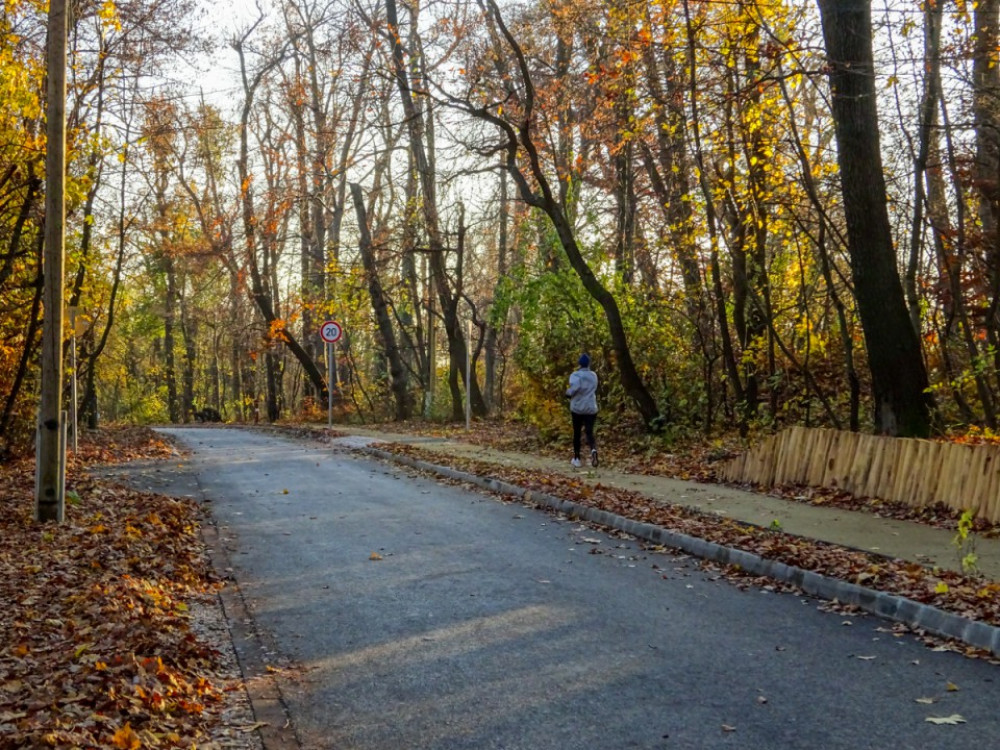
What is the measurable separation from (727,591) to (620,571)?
3.69ft

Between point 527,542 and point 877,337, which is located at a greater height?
point 877,337

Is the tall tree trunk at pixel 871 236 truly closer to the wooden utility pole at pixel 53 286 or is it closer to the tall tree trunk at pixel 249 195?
the wooden utility pole at pixel 53 286

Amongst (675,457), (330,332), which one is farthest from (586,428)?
(330,332)

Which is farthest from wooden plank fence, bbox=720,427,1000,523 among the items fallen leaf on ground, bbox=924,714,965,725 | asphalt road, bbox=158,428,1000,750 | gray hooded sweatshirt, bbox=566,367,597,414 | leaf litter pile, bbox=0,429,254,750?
leaf litter pile, bbox=0,429,254,750

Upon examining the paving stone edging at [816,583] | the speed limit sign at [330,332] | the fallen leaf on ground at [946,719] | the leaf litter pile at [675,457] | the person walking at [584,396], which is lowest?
the fallen leaf on ground at [946,719]

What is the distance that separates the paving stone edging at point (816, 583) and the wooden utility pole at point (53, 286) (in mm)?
6225

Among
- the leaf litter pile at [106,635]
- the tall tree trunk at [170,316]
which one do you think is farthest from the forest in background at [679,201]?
the tall tree trunk at [170,316]

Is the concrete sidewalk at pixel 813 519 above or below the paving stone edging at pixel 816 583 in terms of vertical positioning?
above

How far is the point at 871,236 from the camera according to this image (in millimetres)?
13586

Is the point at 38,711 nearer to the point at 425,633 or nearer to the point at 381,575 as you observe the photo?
the point at 425,633

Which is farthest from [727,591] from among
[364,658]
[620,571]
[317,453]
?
[317,453]

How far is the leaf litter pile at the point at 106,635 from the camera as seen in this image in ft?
15.6

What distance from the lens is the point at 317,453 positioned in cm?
2323

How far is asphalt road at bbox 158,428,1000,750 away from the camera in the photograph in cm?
487
